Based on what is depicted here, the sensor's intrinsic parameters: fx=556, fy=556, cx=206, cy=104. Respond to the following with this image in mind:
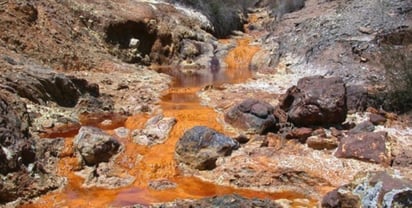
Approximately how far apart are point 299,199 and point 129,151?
330 cm

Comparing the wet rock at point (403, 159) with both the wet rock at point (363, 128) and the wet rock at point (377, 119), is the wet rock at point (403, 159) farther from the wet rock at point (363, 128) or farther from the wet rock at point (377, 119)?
the wet rock at point (377, 119)

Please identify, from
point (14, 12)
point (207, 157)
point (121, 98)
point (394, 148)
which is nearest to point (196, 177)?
point (207, 157)

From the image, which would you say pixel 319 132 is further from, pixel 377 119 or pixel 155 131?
pixel 155 131

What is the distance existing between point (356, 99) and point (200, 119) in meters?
3.32

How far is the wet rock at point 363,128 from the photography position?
10.3 metres

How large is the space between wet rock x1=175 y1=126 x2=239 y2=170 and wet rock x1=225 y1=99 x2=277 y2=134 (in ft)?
3.29

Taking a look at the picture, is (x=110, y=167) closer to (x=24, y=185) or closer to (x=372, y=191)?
(x=24, y=185)

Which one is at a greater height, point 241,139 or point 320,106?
point 320,106

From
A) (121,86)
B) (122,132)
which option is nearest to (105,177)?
(122,132)

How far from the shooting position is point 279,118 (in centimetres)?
1097

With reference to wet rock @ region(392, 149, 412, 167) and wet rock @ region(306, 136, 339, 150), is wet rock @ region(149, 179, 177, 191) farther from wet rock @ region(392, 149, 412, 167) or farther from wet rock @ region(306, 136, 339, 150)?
wet rock @ region(392, 149, 412, 167)

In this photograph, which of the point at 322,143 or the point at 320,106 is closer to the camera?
the point at 322,143

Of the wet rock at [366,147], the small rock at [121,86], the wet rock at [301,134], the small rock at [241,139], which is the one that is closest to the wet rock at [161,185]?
the small rock at [241,139]

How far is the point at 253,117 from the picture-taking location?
35.8 ft
